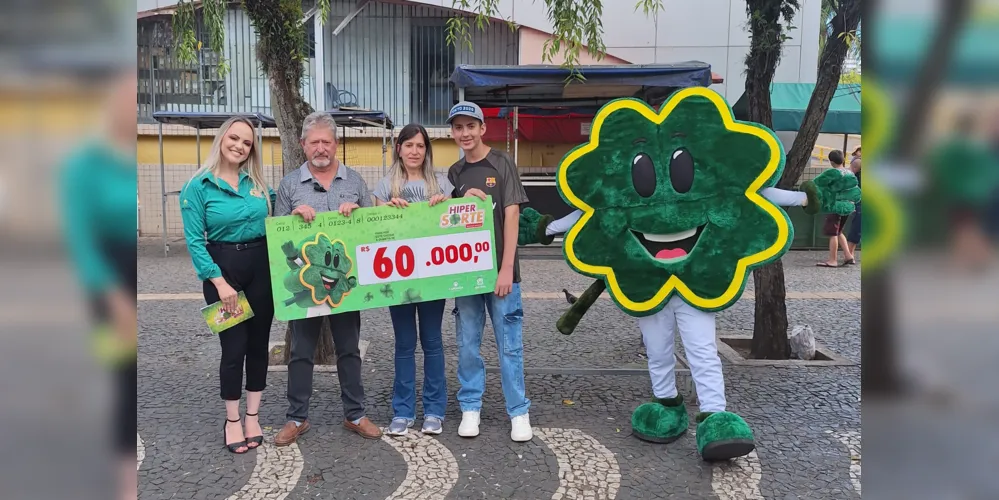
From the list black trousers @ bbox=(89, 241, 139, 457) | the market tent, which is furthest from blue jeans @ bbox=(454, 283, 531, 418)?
the market tent

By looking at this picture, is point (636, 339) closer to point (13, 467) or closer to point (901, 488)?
point (901, 488)

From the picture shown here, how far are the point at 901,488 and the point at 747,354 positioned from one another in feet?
14.7

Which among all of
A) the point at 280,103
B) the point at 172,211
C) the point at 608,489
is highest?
the point at 280,103

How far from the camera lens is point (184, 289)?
7.83 metres

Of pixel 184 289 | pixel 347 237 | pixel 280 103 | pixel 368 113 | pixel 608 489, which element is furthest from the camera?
pixel 368 113

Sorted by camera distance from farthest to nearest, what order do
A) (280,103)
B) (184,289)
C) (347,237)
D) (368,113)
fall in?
(368,113)
(184,289)
(280,103)
(347,237)

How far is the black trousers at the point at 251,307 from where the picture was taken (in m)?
3.22

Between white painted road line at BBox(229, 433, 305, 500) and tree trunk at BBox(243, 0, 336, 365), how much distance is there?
1.04m

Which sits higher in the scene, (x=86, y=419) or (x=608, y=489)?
(x=86, y=419)

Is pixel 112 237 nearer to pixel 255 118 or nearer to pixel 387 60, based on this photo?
pixel 255 118

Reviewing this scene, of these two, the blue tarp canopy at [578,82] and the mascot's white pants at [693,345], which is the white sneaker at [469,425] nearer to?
the mascot's white pants at [693,345]

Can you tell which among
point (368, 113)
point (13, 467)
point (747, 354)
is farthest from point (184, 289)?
point (13, 467)

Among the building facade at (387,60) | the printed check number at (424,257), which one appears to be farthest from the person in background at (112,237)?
the building facade at (387,60)

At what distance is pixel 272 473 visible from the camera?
3.16m
